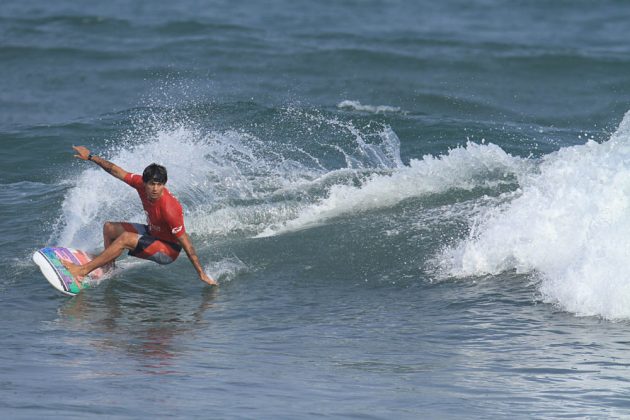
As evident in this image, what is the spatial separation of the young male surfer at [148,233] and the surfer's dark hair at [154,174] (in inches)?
3.7

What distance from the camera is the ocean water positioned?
281 inches

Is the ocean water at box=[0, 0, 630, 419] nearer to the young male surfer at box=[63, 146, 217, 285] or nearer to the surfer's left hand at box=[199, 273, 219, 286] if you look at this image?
A: the surfer's left hand at box=[199, 273, 219, 286]

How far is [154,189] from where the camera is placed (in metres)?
9.62

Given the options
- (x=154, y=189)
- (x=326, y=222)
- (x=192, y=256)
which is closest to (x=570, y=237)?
(x=326, y=222)

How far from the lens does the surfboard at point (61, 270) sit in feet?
32.2

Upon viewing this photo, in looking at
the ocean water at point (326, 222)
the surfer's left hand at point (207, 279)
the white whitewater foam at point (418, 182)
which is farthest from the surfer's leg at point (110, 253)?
the white whitewater foam at point (418, 182)

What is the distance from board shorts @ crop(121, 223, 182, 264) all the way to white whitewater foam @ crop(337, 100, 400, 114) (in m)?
8.71

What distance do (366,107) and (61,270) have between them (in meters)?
9.84

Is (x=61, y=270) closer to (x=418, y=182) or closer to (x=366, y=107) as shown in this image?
(x=418, y=182)

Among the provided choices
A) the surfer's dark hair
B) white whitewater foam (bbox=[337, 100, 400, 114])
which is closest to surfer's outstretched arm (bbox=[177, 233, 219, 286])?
the surfer's dark hair

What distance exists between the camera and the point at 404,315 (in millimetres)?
9219

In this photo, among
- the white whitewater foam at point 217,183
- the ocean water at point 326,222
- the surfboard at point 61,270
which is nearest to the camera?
the ocean water at point 326,222

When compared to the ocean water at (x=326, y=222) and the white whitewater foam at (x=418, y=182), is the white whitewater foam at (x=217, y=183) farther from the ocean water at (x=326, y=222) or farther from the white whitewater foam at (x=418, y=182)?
the white whitewater foam at (x=418, y=182)

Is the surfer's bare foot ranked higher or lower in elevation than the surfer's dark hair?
lower
